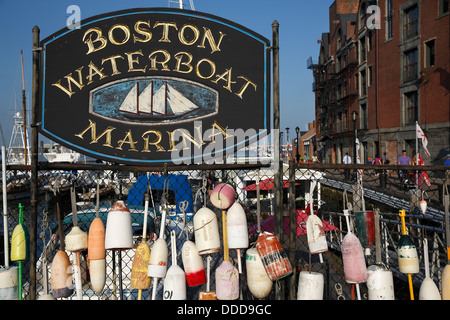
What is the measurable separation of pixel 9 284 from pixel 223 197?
6.52 ft

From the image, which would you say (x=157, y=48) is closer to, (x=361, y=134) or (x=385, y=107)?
(x=385, y=107)

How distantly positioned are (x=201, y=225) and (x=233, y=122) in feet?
3.43

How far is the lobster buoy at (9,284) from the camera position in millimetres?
2914

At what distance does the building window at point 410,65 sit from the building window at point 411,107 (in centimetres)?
118

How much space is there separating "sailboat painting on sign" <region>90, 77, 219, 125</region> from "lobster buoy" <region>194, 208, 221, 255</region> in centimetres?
97

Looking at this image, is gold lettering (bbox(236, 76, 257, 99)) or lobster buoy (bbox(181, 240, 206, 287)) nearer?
lobster buoy (bbox(181, 240, 206, 287))

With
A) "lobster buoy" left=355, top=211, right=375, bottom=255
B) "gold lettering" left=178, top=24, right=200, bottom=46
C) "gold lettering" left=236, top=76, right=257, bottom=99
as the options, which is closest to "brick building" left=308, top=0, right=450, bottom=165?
"lobster buoy" left=355, top=211, right=375, bottom=255

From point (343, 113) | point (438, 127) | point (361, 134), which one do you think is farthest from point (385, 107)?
point (343, 113)

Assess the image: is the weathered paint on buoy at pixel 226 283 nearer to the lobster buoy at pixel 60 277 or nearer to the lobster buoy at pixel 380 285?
the lobster buoy at pixel 380 285

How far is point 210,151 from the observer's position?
3258mm

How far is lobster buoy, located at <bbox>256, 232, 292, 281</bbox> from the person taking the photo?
2830 mm

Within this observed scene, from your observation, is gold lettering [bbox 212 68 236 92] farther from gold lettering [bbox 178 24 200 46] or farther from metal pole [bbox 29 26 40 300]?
metal pole [bbox 29 26 40 300]

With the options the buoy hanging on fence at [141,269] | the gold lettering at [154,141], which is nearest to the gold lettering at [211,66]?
the gold lettering at [154,141]
